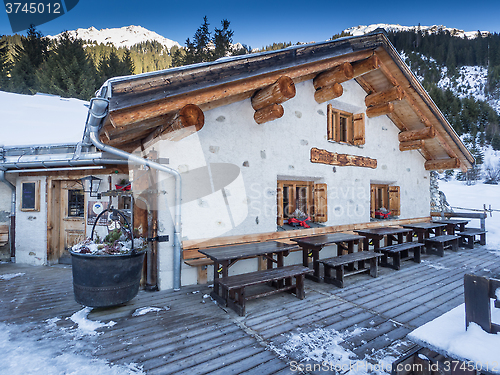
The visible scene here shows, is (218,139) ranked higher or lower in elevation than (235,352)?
higher

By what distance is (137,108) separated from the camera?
3027mm

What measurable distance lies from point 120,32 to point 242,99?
5645 inches

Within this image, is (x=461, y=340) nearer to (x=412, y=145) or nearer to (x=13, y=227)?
(x=412, y=145)

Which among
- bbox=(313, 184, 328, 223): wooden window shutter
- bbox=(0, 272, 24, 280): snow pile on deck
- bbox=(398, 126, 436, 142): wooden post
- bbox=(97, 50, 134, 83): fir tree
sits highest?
bbox=(97, 50, 134, 83): fir tree

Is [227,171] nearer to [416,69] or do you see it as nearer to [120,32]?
[416,69]

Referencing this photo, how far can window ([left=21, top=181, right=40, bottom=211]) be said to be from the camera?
6.12 m

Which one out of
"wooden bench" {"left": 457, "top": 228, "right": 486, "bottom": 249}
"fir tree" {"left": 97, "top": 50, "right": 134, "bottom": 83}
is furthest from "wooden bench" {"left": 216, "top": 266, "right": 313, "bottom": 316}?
"fir tree" {"left": 97, "top": 50, "right": 134, "bottom": 83}

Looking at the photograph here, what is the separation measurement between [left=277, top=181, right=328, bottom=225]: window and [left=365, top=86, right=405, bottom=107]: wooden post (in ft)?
9.43

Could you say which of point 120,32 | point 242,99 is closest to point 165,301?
point 242,99

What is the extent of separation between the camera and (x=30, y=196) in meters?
6.18

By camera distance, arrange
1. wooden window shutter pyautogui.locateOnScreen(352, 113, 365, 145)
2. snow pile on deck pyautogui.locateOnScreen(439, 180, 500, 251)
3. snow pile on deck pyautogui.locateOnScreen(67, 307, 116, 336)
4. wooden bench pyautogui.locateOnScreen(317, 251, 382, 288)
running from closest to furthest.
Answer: snow pile on deck pyautogui.locateOnScreen(67, 307, 116, 336), wooden bench pyautogui.locateOnScreen(317, 251, 382, 288), wooden window shutter pyautogui.locateOnScreen(352, 113, 365, 145), snow pile on deck pyautogui.locateOnScreen(439, 180, 500, 251)

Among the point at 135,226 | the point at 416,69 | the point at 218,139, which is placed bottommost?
the point at 135,226

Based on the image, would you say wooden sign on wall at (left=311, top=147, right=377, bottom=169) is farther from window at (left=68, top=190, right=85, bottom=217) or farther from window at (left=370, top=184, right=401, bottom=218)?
window at (left=68, top=190, right=85, bottom=217)

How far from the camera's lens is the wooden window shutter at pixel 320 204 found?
588 cm
